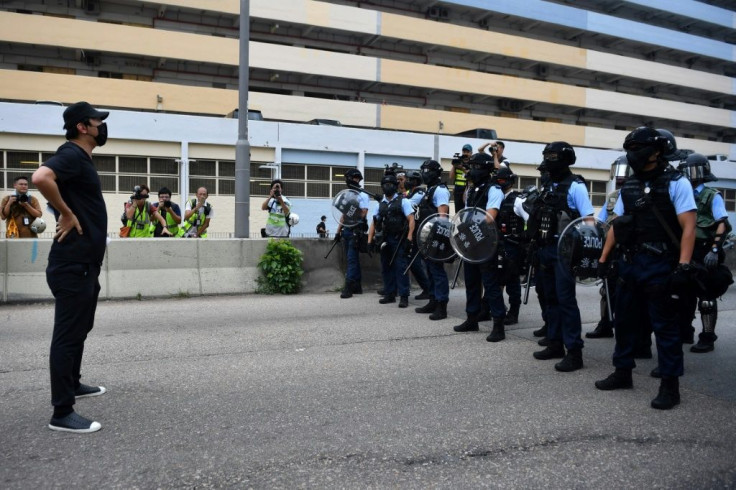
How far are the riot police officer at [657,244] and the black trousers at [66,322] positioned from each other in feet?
12.5

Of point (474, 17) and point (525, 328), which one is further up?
point (474, 17)

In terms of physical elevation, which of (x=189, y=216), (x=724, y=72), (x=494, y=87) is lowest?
(x=189, y=216)

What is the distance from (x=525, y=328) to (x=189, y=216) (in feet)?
22.3

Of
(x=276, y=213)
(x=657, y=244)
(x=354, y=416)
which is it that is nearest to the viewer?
(x=354, y=416)

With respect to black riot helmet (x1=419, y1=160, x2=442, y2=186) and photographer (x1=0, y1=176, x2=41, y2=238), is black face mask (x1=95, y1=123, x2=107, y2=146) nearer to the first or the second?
black riot helmet (x1=419, y1=160, x2=442, y2=186)

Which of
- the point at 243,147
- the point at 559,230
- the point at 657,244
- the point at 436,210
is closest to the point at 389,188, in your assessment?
the point at 436,210

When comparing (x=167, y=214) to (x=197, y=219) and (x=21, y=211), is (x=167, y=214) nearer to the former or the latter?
(x=197, y=219)

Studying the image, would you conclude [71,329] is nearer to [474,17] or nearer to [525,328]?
[525,328]

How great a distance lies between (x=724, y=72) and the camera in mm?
50625

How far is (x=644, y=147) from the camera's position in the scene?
15.5 feet

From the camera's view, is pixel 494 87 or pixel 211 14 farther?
pixel 494 87

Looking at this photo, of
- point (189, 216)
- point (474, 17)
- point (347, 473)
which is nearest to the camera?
point (347, 473)

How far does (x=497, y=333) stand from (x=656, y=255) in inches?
100

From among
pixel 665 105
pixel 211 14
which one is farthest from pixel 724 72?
pixel 211 14
